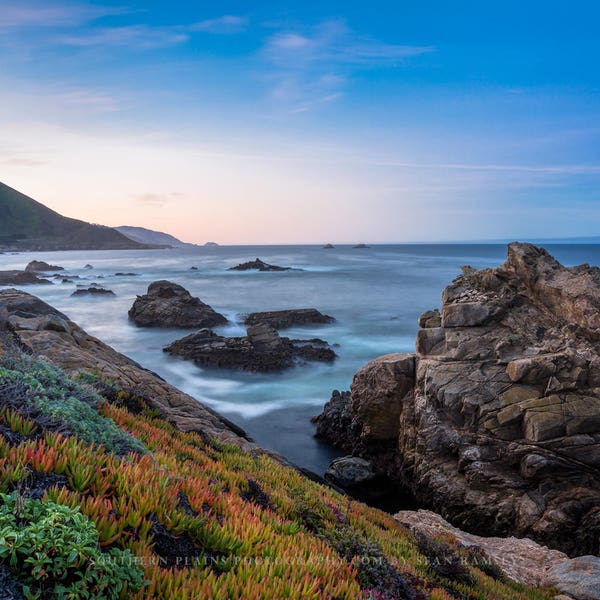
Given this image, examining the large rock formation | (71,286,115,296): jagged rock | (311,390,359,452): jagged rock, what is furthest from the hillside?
(71,286,115,296): jagged rock

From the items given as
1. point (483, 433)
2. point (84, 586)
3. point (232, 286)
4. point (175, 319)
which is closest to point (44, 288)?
point (232, 286)

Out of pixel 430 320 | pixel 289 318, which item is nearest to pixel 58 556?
pixel 430 320

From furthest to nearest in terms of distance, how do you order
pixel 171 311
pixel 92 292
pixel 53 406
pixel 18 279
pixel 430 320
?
pixel 18 279 < pixel 92 292 < pixel 171 311 < pixel 430 320 < pixel 53 406

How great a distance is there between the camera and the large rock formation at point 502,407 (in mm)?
13094

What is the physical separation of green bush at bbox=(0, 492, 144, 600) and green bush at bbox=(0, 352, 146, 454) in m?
2.00

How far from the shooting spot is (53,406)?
5359 millimetres

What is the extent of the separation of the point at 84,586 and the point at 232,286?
76836mm

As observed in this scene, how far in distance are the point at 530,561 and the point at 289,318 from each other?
36.1 m

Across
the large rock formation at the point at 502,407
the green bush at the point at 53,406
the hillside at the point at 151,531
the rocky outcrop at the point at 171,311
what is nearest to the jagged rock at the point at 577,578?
the hillside at the point at 151,531

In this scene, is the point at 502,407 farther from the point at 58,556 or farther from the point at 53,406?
the point at 58,556

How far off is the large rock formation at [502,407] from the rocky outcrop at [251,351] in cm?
1082

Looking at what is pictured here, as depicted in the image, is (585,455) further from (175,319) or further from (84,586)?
(175,319)

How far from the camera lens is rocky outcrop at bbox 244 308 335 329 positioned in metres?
44.8

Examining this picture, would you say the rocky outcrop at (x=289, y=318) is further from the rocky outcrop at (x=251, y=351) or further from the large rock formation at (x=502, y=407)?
the large rock formation at (x=502, y=407)
